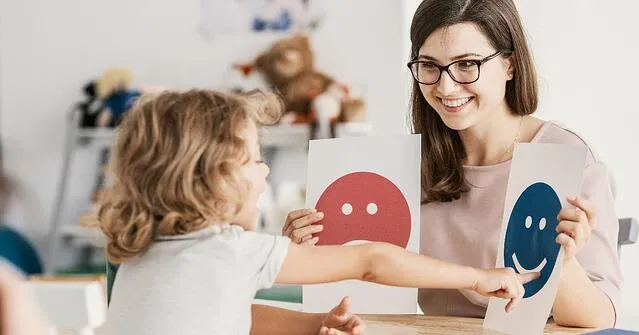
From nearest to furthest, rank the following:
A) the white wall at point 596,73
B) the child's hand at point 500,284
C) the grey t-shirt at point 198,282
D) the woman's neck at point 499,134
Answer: the grey t-shirt at point 198,282
the child's hand at point 500,284
the woman's neck at point 499,134
the white wall at point 596,73

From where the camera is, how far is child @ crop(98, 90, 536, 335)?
31.9 inches

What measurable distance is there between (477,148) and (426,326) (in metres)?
0.34

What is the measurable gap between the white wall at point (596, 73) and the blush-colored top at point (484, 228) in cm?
87

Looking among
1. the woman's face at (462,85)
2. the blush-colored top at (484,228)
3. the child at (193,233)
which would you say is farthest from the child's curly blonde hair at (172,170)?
the blush-colored top at (484,228)

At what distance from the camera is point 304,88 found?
3.68 meters

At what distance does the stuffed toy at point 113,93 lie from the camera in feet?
12.6

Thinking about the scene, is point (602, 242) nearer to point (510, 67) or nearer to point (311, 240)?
point (510, 67)

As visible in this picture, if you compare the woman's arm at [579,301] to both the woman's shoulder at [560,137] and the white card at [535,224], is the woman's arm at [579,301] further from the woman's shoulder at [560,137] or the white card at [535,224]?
the woman's shoulder at [560,137]

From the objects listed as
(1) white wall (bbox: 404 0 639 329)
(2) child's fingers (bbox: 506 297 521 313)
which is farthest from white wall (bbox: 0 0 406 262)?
(2) child's fingers (bbox: 506 297 521 313)

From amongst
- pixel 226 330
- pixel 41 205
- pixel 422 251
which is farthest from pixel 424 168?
pixel 41 205

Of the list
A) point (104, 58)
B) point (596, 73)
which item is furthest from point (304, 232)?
point (104, 58)

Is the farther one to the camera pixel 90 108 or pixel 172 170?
pixel 90 108

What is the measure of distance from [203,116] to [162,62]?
129 inches

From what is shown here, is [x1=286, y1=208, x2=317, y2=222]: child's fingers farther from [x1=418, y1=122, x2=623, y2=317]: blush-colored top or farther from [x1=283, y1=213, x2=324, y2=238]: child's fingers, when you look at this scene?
[x1=418, y1=122, x2=623, y2=317]: blush-colored top
